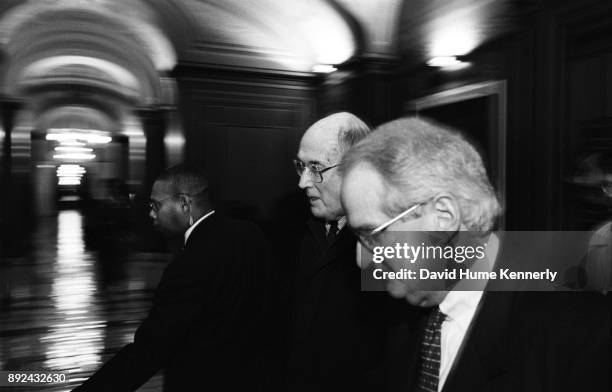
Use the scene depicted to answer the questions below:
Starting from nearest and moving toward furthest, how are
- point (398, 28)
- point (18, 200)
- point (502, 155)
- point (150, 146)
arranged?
point (502, 155)
point (398, 28)
point (150, 146)
point (18, 200)

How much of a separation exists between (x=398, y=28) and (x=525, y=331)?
6.30m

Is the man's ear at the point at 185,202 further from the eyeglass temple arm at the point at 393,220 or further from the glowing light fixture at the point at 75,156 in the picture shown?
the glowing light fixture at the point at 75,156

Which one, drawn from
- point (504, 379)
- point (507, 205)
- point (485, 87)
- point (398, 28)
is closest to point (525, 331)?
point (504, 379)

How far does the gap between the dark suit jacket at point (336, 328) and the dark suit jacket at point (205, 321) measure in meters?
0.48

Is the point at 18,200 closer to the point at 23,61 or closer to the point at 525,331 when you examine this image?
the point at 23,61

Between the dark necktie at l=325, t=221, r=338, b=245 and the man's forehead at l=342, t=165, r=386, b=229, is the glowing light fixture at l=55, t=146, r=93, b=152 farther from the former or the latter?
the man's forehead at l=342, t=165, r=386, b=229

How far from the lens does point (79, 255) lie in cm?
1240

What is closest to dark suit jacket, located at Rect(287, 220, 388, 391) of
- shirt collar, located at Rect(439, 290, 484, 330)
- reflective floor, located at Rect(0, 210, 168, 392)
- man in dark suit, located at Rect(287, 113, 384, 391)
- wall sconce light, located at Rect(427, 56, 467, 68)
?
man in dark suit, located at Rect(287, 113, 384, 391)

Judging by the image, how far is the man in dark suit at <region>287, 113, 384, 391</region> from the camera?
5.75ft

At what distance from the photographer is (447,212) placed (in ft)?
3.51

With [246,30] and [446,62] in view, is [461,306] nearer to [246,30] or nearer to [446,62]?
[446,62]

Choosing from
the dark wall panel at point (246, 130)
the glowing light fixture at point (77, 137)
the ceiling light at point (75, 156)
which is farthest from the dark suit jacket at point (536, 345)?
the glowing light fixture at point (77, 137)

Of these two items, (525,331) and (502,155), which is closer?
(525,331)

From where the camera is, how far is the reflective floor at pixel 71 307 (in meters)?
5.24
